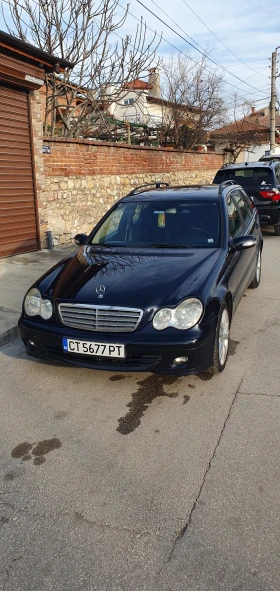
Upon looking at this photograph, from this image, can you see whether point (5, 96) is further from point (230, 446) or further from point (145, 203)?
point (230, 446)

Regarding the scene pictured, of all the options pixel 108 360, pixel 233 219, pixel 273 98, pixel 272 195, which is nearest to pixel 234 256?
pixel 233 219

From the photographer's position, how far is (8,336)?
4887 mm

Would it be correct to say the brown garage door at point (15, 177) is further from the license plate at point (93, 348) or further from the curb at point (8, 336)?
the license plate at point (93, 348)

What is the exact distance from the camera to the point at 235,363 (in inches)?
166

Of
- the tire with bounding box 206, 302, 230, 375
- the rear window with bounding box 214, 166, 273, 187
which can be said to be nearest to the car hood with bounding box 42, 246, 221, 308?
the tire with bounding box 206, 302, 230, 375

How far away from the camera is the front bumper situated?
3363mm

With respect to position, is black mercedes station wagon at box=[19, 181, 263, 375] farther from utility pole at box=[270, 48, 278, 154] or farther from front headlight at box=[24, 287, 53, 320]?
utility pole at box=[270, 48, 278, 154]

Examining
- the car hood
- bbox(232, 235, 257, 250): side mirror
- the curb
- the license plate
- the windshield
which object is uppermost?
the windshield

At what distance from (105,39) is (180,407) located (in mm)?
11464

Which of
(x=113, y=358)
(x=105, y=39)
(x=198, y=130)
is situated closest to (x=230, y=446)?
(x=113, y=358)

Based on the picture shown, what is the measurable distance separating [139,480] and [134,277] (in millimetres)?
1692

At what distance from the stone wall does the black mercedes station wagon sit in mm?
4963

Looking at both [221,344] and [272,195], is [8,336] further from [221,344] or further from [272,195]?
[272,195]

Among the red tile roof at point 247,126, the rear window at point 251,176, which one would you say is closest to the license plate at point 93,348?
the rear window at point 251,176
